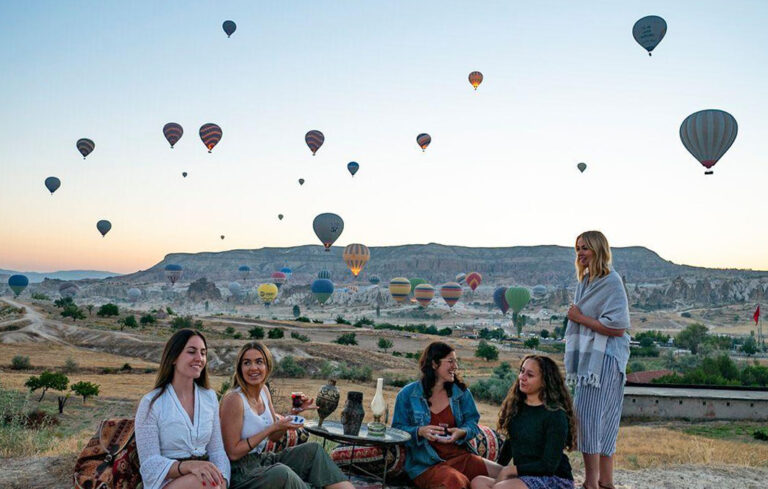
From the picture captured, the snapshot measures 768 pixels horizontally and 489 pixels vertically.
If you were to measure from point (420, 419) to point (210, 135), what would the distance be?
141 feet

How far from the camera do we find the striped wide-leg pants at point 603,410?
206 inches

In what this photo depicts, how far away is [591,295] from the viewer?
209 inches

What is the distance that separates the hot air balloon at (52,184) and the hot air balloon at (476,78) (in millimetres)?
38595

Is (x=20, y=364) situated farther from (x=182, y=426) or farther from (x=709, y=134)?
(x=709, y=134)

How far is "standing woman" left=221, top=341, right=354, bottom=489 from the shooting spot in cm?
442

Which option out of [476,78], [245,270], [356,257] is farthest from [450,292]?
[245,270]

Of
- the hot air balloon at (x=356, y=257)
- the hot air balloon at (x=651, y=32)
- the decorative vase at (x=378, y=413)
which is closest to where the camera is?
the decorative vase at (x=378, y=413)

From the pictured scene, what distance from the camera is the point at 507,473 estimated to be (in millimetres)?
4992

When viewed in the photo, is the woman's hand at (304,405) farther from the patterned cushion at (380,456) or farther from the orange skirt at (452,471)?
the orange skirt at (452,471)

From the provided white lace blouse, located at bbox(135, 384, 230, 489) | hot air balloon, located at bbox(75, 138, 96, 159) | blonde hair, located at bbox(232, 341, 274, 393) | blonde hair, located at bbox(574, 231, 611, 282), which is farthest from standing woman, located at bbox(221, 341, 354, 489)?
hot air balloon, located at bbox(75, 138, 96, 159)

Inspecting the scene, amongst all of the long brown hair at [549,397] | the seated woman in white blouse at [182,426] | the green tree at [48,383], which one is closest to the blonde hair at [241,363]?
the seated woman in white blouse at [182,426]

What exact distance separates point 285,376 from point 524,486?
89.8 ft

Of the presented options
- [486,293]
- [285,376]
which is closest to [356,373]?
[285,376]

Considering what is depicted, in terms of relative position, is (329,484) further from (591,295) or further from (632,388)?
(632,388)
